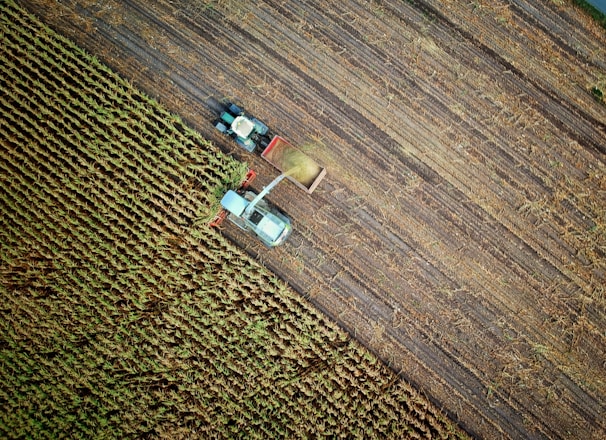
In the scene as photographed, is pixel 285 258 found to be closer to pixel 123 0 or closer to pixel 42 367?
pixel 42 367

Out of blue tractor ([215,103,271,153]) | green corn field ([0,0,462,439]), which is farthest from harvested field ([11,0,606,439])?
green corn field ([0,0,462,439])

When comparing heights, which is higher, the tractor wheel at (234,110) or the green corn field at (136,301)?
the tractor wheel at (234,110)

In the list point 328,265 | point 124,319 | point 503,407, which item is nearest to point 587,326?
point 503,407

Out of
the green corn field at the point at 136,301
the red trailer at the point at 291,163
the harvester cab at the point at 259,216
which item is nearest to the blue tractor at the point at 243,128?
the red trailer at the point at 291,163

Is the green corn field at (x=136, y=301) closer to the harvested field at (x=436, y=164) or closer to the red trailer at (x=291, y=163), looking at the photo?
the harvested field at (x=436, y=164)

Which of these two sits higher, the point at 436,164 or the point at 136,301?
the point at 436,164

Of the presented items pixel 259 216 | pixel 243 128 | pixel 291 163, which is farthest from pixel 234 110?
pixel 259 216

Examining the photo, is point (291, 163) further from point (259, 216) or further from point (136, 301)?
point (136, 301)
